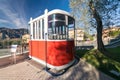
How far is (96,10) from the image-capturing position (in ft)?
44.8

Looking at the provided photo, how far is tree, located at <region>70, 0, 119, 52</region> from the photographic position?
13.6 m

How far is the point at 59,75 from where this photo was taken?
895cm

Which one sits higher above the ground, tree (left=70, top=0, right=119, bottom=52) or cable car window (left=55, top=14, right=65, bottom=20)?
tree (left=70, top=0, right=119, bottom=52)

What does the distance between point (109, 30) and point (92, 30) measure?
1.65m

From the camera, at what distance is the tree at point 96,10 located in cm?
1358

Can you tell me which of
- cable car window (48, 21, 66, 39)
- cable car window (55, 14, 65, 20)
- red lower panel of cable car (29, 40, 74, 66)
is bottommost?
red lower panel of cable car (29, 40, 74, 66)

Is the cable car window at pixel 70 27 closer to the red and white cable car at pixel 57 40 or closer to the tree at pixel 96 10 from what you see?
the red and white cable car at pixel 57 40

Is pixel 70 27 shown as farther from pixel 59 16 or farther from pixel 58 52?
pixel 58 52

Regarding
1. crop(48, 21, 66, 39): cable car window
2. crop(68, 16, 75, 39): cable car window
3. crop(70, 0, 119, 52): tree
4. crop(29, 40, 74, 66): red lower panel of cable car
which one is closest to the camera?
crop(29, 40, 74, 66): red lower panel of cable car

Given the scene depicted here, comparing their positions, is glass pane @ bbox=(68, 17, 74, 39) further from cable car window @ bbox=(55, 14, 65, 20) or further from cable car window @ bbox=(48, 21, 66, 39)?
cable car window @ bbox=(55, 14, 65, 20)

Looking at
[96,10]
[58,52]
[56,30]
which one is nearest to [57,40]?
[58,52]

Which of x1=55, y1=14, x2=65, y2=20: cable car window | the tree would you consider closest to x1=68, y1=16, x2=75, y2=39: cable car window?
x1=55, y1=14, x2=65, y2=20: cable car window

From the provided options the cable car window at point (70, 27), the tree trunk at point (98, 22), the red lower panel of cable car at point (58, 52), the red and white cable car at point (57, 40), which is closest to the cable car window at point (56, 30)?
the red and white cable car at point (57, 40)

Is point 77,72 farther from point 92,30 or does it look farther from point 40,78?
point 92,30
